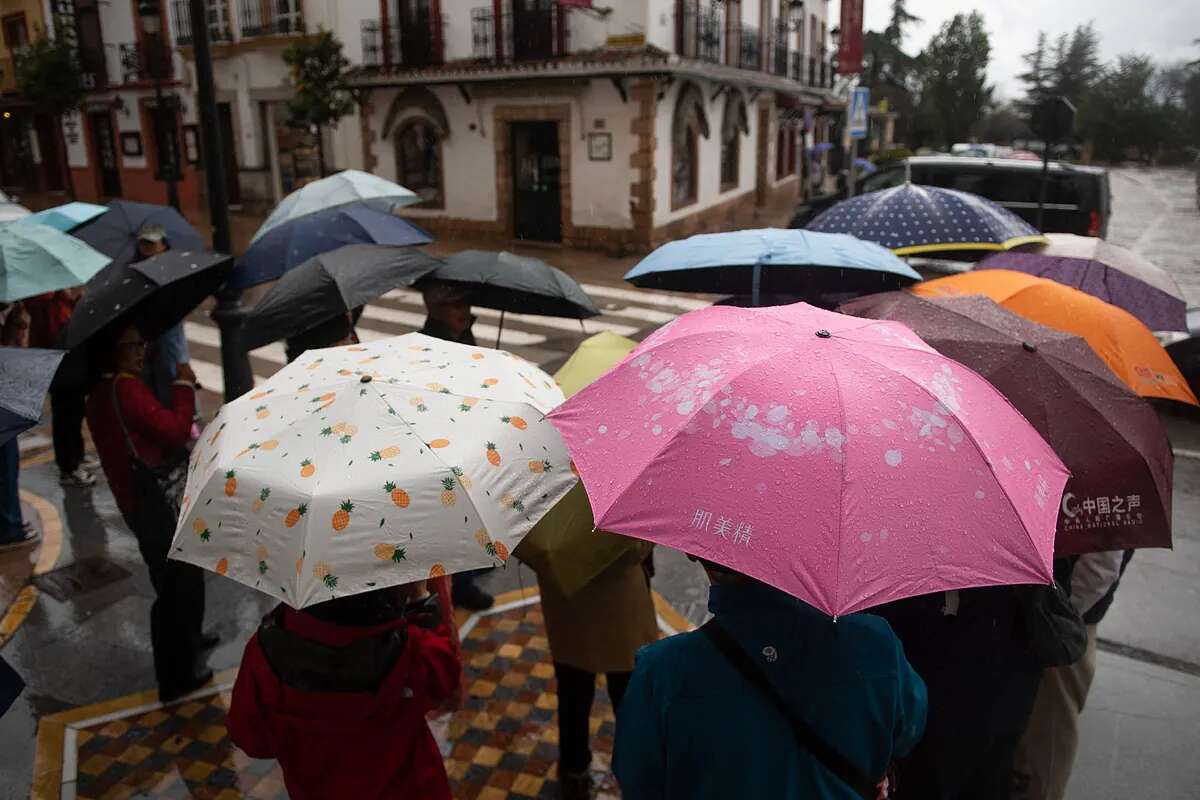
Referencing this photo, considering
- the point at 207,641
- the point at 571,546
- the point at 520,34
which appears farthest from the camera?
the point at 520,34

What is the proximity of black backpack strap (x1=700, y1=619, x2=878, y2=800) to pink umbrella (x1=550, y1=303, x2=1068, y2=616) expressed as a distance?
0.26 meters

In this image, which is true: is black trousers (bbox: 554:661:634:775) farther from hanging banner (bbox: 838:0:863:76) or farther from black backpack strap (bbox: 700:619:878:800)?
hanging banner (bbox: 838:0:863:76)

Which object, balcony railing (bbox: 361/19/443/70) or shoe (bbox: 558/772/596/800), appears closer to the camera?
shoe (bbox: 558/772/596/800)

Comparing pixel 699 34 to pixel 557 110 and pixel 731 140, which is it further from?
pixel 731 140

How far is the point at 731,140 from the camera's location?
23188 millimetres

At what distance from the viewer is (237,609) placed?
A: 15.9 feet

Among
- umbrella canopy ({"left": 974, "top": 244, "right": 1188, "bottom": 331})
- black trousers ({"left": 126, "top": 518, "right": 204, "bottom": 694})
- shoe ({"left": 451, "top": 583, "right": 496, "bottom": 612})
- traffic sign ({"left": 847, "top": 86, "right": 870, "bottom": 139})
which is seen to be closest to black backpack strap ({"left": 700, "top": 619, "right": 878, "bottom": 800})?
black trousers ({"left": 126, "top": 518, "right": 204, "bottom": 694})

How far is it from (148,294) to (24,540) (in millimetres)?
3080

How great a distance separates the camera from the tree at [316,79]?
1797 centimetres

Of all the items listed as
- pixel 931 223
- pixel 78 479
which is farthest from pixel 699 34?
pixel 78 479

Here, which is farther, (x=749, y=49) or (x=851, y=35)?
(x=851, y=35)

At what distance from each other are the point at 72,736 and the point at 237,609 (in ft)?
3.60

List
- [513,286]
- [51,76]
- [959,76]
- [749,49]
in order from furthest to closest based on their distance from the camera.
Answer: [959,76] → [51,76] → [749,49] → [513,286]

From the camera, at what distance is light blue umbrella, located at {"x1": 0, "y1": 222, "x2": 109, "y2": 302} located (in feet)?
16.5
